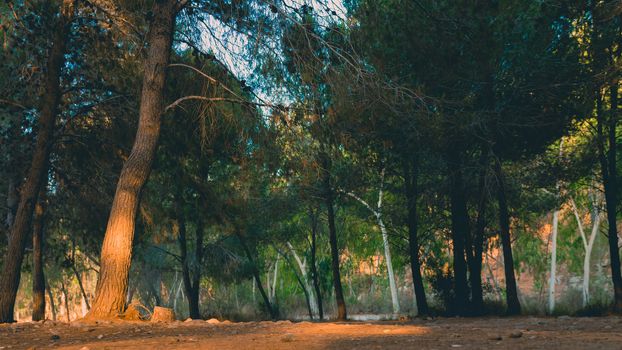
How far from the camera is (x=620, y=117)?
16594mm

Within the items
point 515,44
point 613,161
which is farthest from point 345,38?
point 613,161

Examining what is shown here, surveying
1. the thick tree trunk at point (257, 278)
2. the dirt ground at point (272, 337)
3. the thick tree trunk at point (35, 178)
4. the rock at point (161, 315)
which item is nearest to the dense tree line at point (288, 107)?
the thick tree trunk at point (35, 178)

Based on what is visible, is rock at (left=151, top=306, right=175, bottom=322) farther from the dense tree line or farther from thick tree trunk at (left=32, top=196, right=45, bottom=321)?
thick tree trunk at (left=32, top=196, right=45, bottom=321)

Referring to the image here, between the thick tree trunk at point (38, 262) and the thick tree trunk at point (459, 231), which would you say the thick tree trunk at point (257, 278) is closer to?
the thick tree trunk at point (38, 262)

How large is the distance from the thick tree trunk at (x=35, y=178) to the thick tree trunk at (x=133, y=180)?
9.74 ft

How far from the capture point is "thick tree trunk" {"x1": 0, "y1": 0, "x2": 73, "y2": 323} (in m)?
14.5

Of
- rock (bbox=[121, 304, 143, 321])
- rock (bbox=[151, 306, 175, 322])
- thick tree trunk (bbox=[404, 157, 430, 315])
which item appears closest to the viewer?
rock (bbox=[121, 304, 143, 321])

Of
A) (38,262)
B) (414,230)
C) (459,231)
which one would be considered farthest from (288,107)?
Answer: (414,230)

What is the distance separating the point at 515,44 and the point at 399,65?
3.06 m

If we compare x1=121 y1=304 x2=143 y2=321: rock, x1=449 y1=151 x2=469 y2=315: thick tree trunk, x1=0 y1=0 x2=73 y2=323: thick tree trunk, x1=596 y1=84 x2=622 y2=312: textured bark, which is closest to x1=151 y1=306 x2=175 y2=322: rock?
x1=121 y1=304 x2=143 y2=321: rock

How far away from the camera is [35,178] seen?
1472 centimetres

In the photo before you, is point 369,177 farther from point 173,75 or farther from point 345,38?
point 345,38

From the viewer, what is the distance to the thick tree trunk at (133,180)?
11.2 m

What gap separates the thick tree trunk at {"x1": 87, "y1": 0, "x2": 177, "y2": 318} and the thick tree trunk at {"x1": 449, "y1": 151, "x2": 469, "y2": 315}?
1071cm
